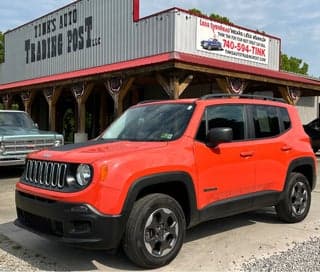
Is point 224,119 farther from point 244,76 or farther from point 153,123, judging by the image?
point 244,76

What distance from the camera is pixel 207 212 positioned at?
5.63 m

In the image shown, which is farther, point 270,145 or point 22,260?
point 270,145

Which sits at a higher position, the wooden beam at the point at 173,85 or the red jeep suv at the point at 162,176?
the wooden beam at the point at 173,85

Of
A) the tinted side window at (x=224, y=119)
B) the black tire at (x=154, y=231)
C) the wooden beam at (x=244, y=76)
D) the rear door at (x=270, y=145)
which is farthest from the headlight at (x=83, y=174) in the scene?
the wooden beam at (x=244, y=76)

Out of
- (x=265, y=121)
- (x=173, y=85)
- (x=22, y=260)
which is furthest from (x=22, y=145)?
(x=265, y=121)

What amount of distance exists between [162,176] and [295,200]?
286 centimetres

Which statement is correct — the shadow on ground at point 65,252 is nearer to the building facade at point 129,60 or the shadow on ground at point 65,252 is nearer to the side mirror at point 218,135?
the side mirror at point 218,135

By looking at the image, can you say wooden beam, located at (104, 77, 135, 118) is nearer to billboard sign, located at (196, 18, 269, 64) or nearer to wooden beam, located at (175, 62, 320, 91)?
wooden beam, located at (175, 62, 320, 91)

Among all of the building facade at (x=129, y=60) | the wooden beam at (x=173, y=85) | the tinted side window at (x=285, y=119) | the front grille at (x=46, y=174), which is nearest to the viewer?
the front grille at (x=46, y=174)

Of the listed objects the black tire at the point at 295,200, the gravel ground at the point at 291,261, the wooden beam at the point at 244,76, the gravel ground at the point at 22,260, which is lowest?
the gravel ground at the point at 22,260

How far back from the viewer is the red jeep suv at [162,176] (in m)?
4.78

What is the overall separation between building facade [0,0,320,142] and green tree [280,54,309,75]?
40.2 metres

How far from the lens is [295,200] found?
719 cm

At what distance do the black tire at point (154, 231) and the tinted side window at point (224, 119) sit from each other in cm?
96
